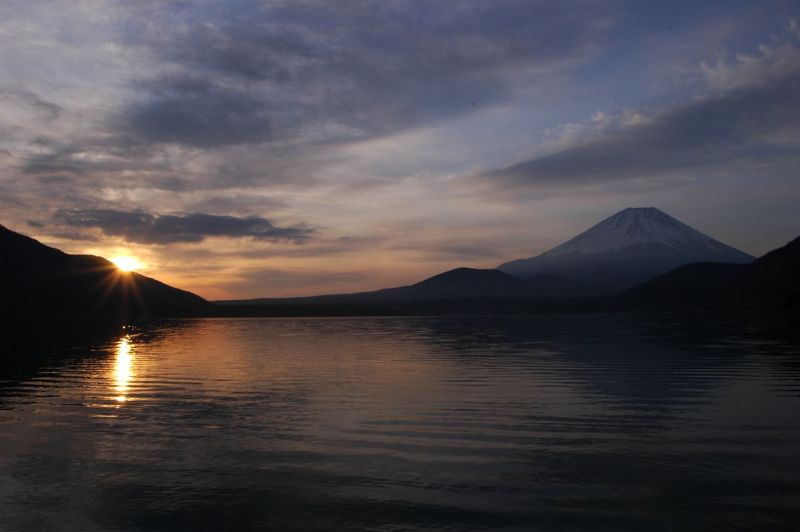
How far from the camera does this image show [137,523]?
13.5m

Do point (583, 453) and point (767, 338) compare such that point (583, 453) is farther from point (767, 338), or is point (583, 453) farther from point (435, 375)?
point (767, 338)

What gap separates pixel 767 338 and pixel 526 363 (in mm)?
39996

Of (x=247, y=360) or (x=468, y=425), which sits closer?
(x=468, y=425)

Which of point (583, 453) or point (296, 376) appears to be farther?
point (296, 376)

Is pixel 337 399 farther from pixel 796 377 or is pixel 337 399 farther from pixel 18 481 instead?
pixel 796 377

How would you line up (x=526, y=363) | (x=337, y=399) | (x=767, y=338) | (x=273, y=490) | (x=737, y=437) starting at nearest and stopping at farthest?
(x=273, y=490)
(x=737, y=437)
(x=337, y=399)
(x=526, y=363)
(x=767, y=338)

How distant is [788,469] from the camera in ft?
55.5

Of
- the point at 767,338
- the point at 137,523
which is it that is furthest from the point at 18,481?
the point at 767,338

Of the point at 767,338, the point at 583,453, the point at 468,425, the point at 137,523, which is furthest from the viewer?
the point at 767,338

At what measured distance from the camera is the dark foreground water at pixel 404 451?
13844 mm

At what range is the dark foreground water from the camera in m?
13.8

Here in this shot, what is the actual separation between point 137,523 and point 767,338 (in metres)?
74.2

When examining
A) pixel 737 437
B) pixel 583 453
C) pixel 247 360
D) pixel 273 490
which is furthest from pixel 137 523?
pixel 247 360

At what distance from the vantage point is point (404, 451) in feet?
64.1
